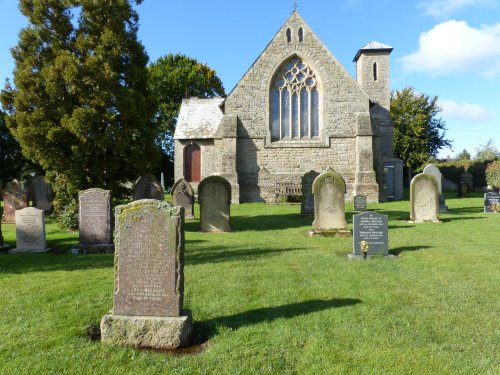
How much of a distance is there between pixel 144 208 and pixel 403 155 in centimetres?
4248

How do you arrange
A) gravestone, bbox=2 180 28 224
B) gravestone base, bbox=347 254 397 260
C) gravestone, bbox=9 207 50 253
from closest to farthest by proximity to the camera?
gravestone base, bbox=347 254 397 260
gravestone, bbox=9 207 50 253
gravestone, bbox=2 180 28 224

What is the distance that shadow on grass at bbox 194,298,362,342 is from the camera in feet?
15.2

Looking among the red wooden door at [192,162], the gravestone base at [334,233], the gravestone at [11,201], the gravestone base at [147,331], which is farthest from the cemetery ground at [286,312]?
the red wooden door at [192,162]

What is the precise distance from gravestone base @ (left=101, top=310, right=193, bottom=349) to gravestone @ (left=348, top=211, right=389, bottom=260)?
497cm

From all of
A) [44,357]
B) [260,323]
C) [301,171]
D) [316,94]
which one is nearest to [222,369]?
[260,323]

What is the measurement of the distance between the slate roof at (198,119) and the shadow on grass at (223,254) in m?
19.6

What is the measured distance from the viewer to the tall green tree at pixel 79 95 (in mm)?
11875

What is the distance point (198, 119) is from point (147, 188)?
16725 millimetres

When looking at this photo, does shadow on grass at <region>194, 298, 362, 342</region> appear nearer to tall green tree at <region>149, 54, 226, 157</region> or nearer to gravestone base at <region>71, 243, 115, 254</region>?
gravestone base at <region>71, 243, 115, 254</region>

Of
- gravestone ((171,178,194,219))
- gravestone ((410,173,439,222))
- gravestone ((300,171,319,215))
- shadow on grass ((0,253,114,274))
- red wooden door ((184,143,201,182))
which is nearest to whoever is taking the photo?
shadow on grass ((0,253,114,274))

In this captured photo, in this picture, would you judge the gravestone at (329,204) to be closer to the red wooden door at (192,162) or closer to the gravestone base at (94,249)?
the gravestone base at (94,249)

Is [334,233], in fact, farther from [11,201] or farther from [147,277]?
[11,201]

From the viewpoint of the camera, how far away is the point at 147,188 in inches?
548

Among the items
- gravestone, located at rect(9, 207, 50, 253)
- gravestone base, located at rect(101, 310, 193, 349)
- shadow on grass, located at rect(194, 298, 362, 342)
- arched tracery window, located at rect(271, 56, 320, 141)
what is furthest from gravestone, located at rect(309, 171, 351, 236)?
arched tracery window, located at rect(271, 56, 320, 141)
